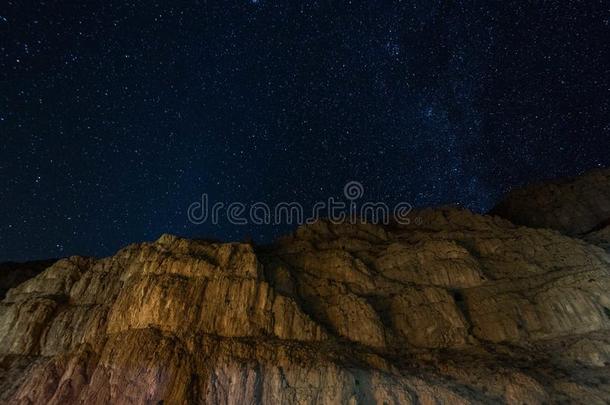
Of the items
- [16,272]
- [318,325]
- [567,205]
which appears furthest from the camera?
[16,272]

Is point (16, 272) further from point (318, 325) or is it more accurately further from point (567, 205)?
point (567, 205)

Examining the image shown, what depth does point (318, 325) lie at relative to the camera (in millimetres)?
39781

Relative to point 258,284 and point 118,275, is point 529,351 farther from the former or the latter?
point 118,275

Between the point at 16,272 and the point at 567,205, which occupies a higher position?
the point at 567,205

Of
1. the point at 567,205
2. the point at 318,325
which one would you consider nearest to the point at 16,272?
the point at 318,325

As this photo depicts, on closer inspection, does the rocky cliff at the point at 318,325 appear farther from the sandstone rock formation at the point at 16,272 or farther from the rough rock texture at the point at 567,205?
the sandstone rock formation at the point at 16,272

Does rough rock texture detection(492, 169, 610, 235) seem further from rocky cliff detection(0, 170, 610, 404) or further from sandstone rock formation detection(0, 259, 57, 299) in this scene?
sandstone rock formation detection(0, 259, 57, 299)

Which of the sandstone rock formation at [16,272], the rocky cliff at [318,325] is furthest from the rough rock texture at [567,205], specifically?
the sandstone rock formation at [16,272]

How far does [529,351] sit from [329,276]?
2578 centimetres

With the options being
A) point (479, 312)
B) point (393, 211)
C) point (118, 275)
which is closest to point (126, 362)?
point (118, 275)

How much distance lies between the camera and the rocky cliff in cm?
3138

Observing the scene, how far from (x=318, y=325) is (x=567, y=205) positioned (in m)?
65.0

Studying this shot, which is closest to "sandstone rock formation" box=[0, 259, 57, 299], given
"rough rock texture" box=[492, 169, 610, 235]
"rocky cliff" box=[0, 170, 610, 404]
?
"rocky cliff" box=[0, 170, 610, 404]

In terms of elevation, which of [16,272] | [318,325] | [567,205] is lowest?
[318,325]
